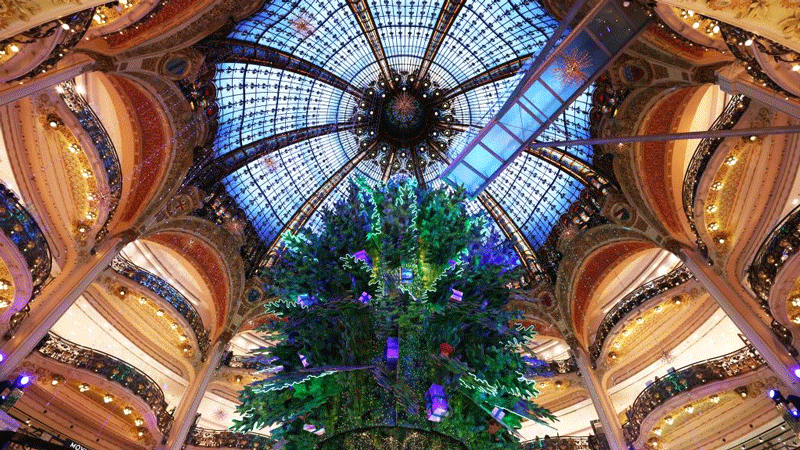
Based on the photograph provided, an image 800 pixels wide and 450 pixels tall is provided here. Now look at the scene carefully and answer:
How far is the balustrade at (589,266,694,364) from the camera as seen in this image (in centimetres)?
1502

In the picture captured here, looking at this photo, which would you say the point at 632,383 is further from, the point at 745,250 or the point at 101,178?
the point at 101,178

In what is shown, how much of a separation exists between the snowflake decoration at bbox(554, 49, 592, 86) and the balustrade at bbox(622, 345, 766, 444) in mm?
9603

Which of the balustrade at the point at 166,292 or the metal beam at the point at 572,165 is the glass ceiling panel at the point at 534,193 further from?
the balustrade at the point at 166,292

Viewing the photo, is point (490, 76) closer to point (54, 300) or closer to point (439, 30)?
point (439, 30)

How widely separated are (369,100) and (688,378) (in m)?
14.6

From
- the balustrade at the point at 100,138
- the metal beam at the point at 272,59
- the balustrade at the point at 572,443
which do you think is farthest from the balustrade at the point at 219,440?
the metal beam at the point at 272,59

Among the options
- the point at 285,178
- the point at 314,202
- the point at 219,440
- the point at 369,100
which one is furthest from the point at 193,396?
the point at 369,100

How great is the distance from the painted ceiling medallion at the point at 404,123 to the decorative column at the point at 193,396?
9.64 meters

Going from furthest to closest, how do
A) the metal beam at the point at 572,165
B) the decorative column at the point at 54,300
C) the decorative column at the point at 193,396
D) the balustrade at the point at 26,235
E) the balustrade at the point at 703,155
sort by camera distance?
the metal beam at the point at 572,165, the decorative column at the point at 193,396, the balustrade at the point at 703,155, the decorative column at the point at 54,300, the balustrade at the point at 26,235

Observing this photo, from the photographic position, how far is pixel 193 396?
15195 mm

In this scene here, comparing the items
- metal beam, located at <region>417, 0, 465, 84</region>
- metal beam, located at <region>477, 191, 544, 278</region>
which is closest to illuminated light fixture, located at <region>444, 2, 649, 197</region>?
metal beam, located at <region>417, 0, 465, 84</region>

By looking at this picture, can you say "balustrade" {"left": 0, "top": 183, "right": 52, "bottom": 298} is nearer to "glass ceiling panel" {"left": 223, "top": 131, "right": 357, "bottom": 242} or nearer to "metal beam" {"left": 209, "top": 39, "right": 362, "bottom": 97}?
"metal beam" {"left": 209, "top": 39, "right": 362, "bottom": 97}

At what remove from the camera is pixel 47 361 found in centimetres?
1236

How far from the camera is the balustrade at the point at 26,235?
33.1 ft
